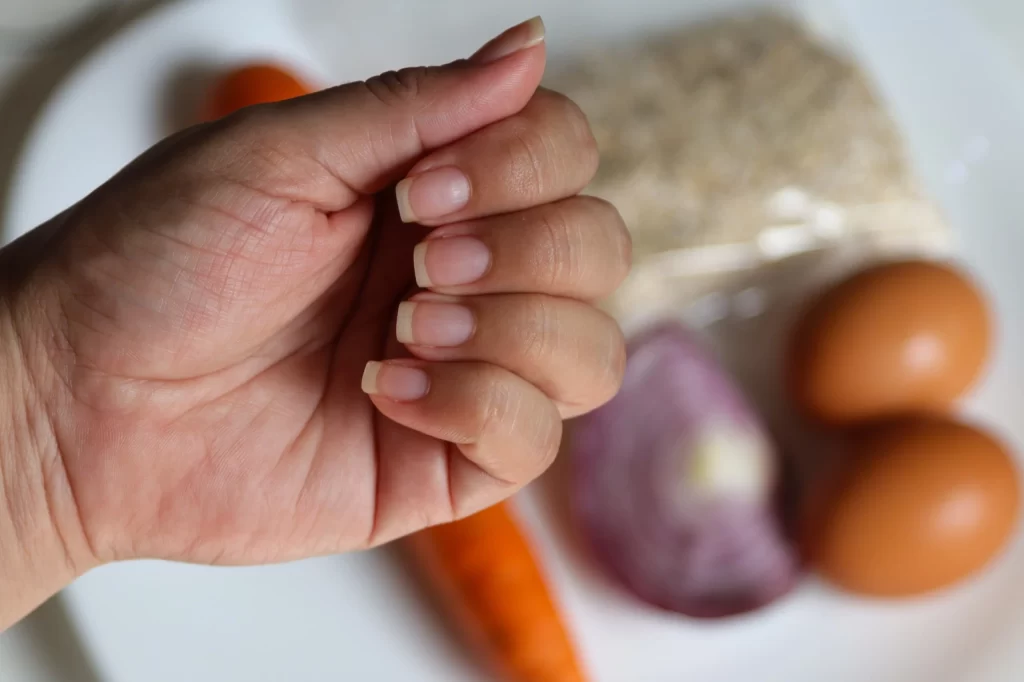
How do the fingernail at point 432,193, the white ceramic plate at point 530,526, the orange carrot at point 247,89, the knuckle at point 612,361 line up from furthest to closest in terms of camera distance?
the orange carrot at point 247,89 → the white ceramic plate at point 530,526 → the knuckle at point 612,361 → the fingernail at point 432,193

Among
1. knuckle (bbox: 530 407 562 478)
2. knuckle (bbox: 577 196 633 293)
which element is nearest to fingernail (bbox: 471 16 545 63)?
knuckle (bbox: 577 196 633 293)

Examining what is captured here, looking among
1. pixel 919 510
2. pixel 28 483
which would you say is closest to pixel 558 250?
pixel 28 483

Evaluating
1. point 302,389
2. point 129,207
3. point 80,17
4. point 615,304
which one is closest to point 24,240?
point 129,207

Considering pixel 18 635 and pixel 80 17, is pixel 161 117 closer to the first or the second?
pixel 80 17

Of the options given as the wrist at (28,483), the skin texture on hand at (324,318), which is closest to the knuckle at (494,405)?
the skin texture on hand at (324,318)

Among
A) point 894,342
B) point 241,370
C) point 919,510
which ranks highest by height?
point 241,370

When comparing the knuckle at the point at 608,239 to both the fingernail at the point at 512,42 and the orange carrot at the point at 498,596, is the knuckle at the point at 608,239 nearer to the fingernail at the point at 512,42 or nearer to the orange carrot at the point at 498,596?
the fingernail at the point at 512,42

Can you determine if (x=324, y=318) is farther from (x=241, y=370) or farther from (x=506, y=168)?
(x=506, y=168)
